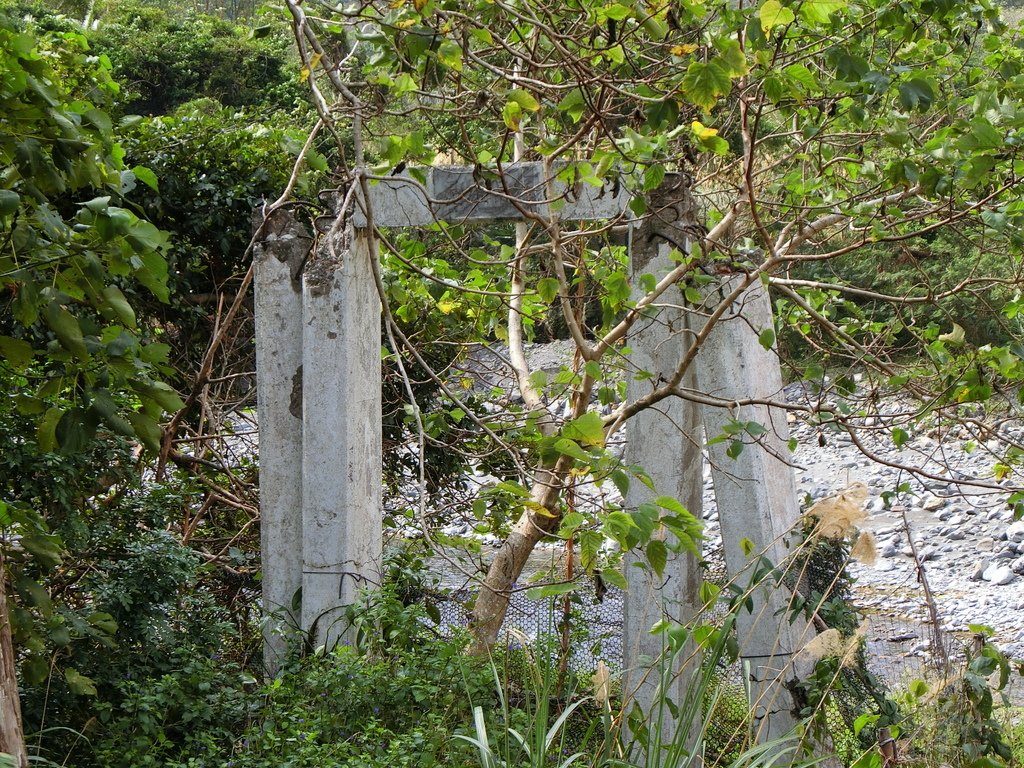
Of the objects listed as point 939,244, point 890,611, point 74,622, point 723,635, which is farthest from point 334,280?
point 939,244

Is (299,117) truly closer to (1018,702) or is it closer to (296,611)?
(296,611)

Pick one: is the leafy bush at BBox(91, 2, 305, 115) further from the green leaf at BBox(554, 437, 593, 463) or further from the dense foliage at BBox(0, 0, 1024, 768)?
the green leaf at BBox(554, 437, 593, 463)

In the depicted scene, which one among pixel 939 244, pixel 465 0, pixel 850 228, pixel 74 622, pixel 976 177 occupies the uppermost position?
pixel 939 244

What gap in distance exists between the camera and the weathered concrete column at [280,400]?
3547 mm

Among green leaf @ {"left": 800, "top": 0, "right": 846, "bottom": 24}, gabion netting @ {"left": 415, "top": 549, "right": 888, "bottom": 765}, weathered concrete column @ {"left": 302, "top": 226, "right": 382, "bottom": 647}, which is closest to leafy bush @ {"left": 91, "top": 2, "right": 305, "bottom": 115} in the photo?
gabion netting @ {"left": 415, "top": 549, "right": 888, "bottom": 765}

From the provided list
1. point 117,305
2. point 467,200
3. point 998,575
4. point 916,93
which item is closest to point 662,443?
point 467,200

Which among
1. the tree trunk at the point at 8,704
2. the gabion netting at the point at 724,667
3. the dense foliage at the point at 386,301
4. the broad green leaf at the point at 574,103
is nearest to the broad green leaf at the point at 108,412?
the dense foliage at the point at 386,301

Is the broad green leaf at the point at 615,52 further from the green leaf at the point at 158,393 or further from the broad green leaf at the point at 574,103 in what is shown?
the green leaf at the point at 158,393

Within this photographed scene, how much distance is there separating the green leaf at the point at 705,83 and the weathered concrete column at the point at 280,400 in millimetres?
1582

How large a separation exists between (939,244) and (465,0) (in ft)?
38.0

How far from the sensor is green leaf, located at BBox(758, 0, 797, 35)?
238cm

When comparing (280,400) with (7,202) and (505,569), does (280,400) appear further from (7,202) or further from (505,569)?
(7,202)

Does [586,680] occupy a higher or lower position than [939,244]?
lower

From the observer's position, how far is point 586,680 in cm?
418
